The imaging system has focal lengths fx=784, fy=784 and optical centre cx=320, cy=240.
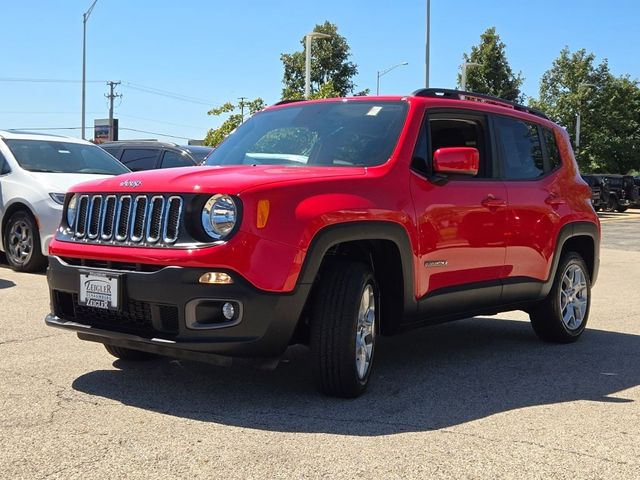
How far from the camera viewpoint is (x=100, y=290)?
13.7 feet

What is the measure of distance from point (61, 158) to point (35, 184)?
90 centimetres

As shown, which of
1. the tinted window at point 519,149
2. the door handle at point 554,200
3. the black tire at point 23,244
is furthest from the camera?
the black tire at point 23,244

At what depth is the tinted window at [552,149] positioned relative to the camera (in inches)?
254

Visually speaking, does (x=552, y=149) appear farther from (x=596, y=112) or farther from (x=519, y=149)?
(x=596, y=112)

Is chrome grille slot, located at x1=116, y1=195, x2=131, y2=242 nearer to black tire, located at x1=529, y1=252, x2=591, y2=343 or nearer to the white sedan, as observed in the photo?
black tire, located at x1=529, y1=252, x2=591, y2=343

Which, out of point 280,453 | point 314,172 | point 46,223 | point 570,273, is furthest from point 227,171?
point 46,223

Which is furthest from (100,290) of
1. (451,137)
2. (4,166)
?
(4,166)

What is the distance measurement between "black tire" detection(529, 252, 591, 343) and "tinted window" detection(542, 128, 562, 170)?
760mm

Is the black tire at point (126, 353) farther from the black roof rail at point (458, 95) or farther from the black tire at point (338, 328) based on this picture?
the black roof rail at point (458, 95)

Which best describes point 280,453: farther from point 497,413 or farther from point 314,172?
point 314,172

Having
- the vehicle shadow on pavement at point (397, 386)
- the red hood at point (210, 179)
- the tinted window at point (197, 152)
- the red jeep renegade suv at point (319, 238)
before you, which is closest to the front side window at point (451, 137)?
the red jeep renegade suv at point (319, 238)

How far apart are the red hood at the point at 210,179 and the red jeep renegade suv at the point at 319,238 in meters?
0.01

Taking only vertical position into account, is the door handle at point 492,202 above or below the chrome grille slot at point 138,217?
above

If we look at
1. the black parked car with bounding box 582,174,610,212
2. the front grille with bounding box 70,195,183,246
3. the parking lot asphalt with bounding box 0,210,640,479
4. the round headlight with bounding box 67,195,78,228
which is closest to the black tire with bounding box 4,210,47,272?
the parking lot asphalt with bounding box 0,210,640,479
